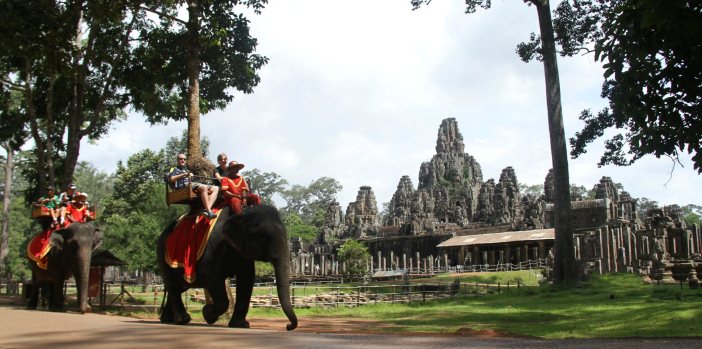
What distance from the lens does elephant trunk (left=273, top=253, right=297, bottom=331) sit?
773 cm

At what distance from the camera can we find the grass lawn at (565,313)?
10.5 m

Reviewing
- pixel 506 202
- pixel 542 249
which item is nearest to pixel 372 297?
pixel 542 249

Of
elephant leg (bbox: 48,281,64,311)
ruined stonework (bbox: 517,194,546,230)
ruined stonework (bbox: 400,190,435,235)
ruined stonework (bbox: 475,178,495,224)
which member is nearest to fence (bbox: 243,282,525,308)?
elephant leg (bbox: 48,281,64,311)

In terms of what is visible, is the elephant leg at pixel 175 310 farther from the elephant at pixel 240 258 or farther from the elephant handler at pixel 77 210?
the elephant handler at pixel 77 210

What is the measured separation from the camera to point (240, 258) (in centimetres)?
884

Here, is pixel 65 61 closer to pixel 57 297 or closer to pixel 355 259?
pixel 57 297

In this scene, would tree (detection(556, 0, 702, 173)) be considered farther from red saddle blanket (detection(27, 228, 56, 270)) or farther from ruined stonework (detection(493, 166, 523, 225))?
ruined stonework (detection(493, 166, 523, 225))

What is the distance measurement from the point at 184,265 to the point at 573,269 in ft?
51.9

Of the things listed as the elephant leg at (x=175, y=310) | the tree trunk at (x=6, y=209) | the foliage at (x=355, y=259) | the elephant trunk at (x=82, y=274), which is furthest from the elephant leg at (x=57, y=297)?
the foliage at (x=355, y=259)

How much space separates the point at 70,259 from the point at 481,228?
42304 millimetres

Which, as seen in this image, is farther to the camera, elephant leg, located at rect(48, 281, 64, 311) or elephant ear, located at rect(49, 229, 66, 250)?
elephant leg, located at rect(48, 281, 64, 311)

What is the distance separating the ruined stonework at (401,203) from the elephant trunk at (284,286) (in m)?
58.5

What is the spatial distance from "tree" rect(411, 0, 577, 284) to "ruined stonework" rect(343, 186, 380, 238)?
40.7 meters

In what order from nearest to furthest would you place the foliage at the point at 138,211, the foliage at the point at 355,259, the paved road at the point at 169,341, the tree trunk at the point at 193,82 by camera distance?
the paved road at the point at 169,341 < the tree trunk at the point at 193,82 < the foliage at the point at 138,211 < the foliage at the point at 355,259
